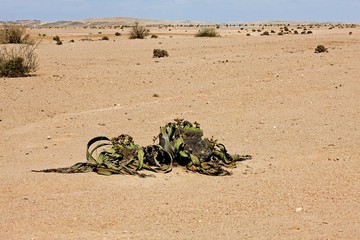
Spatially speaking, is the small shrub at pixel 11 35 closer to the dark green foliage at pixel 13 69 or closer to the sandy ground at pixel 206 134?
the sandy ground at pixel 206 134

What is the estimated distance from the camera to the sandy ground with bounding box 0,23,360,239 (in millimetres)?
5500

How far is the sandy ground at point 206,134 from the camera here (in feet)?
18.0

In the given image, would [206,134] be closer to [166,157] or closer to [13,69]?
[166,157]

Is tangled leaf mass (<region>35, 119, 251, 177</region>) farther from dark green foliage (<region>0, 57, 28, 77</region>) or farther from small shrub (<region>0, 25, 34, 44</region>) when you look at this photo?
small shrub (<region>0, 25, 34, 44</region>)

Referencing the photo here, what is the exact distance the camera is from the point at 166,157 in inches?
297

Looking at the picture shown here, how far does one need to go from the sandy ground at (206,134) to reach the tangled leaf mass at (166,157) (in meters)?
0.20

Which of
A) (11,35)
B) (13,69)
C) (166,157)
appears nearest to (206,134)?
(166,157)

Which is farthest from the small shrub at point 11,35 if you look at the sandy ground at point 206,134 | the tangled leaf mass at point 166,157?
the tangled leaf mass at point 166,157

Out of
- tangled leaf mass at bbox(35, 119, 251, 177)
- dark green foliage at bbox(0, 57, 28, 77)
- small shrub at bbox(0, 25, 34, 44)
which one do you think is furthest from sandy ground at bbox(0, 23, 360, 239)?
small shrub at bbox(0, 25, 34, 44)

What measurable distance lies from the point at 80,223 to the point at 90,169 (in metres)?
1.84

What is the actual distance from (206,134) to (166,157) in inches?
82.7

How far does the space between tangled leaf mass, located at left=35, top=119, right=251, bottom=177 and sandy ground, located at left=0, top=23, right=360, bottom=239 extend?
0.20 m

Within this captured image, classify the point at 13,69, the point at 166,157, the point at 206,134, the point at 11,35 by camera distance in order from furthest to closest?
the point at 11,35, the point at 13,69, the point at 206,134, the point at 166,157

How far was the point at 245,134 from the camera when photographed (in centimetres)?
957
